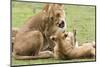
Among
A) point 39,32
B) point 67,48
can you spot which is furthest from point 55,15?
point 67,48

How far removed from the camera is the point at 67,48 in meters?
2.76

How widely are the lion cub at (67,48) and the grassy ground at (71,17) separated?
0.25ft

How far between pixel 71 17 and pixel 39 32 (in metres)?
0.47

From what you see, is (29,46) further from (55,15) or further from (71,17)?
(71,17)

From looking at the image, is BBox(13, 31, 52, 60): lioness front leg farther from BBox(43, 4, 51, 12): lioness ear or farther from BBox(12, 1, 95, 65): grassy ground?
BBox(43, 4, 51, 12): lioness ear

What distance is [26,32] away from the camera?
256 cm

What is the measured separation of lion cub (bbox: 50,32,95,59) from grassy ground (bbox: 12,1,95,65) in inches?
3.0

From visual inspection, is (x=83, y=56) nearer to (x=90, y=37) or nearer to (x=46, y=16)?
(x=90, y=37)

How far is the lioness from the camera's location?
253 cm

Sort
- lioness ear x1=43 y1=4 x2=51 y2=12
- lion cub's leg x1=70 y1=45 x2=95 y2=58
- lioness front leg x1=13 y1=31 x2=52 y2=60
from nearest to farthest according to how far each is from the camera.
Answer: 1. lioness front leg x1=13 y1=31 x2=52 y2=60
2. lioness ear x1=43 y1=4 x2=51 y2=12
3. lion cub's leg x1=70 y1=45 x2=95 y2=58

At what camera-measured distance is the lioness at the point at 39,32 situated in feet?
8.30

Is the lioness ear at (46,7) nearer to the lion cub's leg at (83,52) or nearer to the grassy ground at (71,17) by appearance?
the grassy ground at (71,17)

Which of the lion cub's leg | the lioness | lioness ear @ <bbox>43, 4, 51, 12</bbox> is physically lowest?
the lion cub's leg

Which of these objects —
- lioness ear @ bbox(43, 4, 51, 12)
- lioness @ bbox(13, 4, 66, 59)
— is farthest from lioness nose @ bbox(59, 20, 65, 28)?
lioness ear @ bbox(43, 4, 51, 12)
